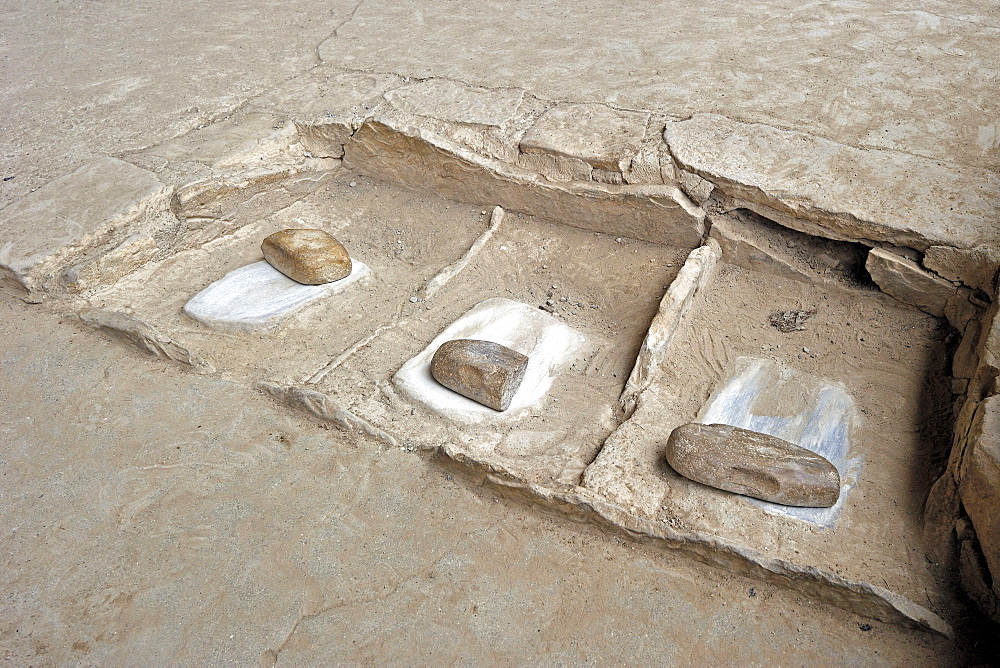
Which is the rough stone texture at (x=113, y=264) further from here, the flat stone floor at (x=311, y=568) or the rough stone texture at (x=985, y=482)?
the rough stone texture at (x=985, y=482)

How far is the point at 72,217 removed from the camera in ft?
13.5

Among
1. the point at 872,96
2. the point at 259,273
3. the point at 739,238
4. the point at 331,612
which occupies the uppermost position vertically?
the point at 872,96

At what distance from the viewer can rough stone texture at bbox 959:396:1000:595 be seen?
2.31 m

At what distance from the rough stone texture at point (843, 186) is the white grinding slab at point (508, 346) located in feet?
3.78

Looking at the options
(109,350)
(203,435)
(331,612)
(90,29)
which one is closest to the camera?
(331,612)

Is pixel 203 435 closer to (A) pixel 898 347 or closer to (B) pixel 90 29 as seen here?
(A) pixel 898 347

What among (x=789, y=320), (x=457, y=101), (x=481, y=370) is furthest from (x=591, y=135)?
(x=481, y=370)

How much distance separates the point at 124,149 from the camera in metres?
4.66

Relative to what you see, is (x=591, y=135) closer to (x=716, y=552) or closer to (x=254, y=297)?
(x=254, y=297)

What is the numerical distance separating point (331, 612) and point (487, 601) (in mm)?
547

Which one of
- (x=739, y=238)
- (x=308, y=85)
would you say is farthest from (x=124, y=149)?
(x=739, y=238)

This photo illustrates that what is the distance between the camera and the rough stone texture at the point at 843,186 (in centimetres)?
340

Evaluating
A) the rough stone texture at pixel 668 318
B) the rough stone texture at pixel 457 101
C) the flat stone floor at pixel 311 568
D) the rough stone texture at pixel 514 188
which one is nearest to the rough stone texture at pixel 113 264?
the flat stone floor at pixel 311 568

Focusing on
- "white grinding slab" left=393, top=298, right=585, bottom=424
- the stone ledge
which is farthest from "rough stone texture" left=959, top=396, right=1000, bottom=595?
"white grinding slab" left=393, top=298, right=585, bottom=424
